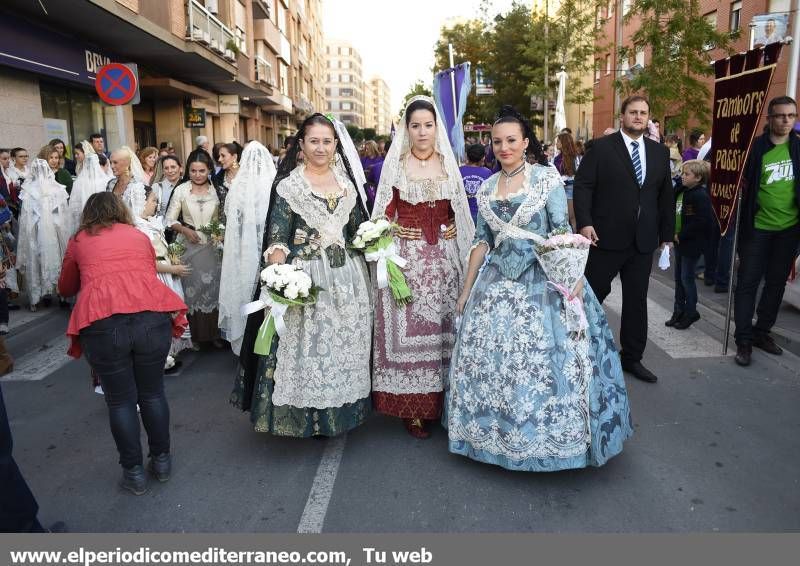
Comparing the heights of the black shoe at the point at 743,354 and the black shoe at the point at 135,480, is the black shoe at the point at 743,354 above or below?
above

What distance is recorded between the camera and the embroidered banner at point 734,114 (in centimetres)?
509

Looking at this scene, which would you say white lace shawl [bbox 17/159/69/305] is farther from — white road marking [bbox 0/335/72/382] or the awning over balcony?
the awning over balcony

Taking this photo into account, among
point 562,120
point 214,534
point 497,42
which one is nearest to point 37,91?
point 562,120

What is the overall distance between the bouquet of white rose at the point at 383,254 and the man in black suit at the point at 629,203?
164 cm

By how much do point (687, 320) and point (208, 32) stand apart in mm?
15005

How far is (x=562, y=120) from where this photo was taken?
14414mm

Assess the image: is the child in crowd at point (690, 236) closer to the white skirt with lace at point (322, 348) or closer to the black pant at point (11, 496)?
the white skirt with lace at point (322, 348)

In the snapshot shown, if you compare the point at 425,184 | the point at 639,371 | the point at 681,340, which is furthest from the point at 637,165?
the point at 681,340

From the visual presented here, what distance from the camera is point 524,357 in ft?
11.3

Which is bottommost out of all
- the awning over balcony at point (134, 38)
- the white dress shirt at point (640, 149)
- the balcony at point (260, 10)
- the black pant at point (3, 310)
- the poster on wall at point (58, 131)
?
the black pant at point (3, 310)

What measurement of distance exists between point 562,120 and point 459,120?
25.3 ft

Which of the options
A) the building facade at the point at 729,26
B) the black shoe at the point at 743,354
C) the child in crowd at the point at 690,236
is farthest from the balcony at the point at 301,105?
the black shoe at the point at 743,354

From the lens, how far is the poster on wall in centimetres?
1239

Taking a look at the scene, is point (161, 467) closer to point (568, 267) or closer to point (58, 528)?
point (58, 528)
